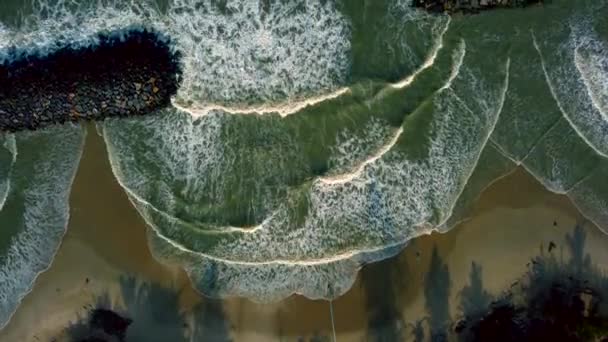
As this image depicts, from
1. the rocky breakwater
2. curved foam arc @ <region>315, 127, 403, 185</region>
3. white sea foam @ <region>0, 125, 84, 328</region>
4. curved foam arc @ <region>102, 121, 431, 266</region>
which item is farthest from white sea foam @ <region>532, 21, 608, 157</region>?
white sea foam @ <region>0, 125, 84, 328</region>

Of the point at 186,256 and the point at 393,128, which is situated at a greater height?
the point at 393,128

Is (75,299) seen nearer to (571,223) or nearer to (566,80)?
(571,223)

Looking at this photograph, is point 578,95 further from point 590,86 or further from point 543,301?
point 543,301

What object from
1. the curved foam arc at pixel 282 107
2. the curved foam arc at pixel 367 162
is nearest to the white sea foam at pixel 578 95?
the curved foam arc at pixel 367 162

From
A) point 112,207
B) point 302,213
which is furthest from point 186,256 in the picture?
point 302,213

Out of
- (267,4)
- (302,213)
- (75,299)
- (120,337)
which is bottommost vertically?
(120,337)

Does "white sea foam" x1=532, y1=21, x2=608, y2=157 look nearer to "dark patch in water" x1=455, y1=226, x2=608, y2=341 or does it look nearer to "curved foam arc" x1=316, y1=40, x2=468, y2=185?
"curved foam arc" x1=316, y1=40, x2=468, y2=185

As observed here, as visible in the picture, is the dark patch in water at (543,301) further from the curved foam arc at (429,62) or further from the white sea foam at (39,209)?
the white sea foam at (39,209)
